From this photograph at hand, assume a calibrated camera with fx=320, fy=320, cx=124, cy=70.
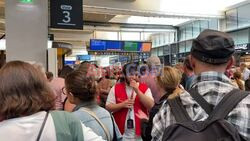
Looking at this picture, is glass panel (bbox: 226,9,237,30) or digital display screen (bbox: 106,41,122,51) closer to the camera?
glass panel (bbox: 226,9,237,30)

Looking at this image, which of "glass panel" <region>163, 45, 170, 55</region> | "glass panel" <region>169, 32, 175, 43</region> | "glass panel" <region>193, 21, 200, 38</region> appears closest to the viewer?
"glass panel" <region>193, 21, 200, 38</region>

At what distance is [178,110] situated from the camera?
129 cm

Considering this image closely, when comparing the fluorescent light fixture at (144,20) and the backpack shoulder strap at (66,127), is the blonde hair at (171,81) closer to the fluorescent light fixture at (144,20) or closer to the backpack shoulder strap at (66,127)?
the backpack shoulder strap at (66,127)

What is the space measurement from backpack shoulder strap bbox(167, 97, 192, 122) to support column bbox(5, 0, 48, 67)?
15.8 feet

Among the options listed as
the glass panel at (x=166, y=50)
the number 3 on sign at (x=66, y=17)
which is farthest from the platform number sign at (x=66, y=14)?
the glass panel at (x=166, y=50)

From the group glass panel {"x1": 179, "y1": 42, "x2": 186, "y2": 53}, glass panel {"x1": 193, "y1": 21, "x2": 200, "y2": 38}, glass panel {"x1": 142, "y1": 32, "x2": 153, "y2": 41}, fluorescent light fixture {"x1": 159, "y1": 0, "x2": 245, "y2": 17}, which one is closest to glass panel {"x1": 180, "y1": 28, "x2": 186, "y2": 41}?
glass panel {"x1": 179, "y1": 42, "x2": 186, "y2": 53}

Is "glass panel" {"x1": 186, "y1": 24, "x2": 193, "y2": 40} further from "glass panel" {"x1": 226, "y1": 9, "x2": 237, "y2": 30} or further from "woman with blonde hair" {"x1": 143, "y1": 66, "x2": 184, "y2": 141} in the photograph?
"woman with blonde hair" {"x1": 143, "y1": 66, "x2": 184, "y2": 141}

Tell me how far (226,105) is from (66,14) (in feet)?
17.7

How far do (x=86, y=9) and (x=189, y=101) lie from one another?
9.03 m

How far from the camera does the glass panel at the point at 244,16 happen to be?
13.4 meters

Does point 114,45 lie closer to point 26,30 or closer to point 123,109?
Result: point 26,30

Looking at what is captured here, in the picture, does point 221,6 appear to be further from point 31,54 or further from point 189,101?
point 189,101

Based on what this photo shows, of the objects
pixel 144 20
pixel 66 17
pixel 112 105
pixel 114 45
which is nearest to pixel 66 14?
pixel 66 17

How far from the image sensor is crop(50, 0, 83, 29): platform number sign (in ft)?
20.2
